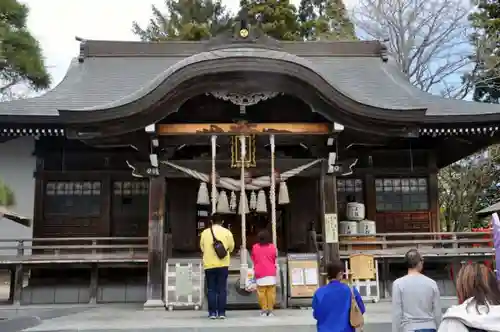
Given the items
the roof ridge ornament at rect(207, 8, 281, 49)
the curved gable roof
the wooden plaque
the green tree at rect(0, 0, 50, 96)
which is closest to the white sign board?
the wooden plaque

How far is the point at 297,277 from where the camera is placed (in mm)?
9547

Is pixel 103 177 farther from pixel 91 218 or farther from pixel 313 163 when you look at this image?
pixel 313 163

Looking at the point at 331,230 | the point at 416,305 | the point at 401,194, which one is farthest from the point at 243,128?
the point at 416,305

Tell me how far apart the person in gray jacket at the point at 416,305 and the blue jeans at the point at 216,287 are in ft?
13.9

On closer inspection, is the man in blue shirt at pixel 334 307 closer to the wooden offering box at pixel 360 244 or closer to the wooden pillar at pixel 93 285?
the wooden offering box at pixel 360 244

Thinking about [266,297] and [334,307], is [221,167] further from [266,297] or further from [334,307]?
[334,307]

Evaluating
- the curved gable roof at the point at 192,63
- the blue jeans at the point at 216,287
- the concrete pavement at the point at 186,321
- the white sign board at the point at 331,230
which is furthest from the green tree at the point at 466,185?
the blue jeans at the point at 216,287

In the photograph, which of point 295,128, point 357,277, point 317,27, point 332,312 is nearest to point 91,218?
point 295,128

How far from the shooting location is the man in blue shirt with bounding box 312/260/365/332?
4426 mm

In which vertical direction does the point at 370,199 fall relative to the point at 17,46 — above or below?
below

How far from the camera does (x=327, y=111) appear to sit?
9953 mm

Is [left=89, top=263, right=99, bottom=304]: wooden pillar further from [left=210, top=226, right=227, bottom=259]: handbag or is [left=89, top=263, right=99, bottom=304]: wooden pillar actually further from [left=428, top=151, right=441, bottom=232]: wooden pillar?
[left=428, top=151, right=441, bottom=232]: wooden pillar

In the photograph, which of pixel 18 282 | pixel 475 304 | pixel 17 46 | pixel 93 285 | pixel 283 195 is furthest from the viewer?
pixel 17 46

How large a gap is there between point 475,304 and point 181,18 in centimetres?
3406
